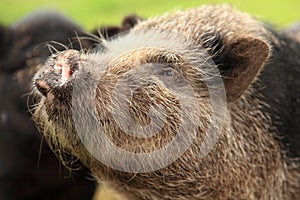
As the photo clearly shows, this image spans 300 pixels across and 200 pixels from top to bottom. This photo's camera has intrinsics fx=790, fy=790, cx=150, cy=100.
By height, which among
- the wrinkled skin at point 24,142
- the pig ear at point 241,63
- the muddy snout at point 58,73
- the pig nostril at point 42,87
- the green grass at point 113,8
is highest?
the muddy snout at point 58,73

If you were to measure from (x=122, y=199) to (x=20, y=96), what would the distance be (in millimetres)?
2036

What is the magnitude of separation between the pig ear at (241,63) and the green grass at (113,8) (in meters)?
8.27

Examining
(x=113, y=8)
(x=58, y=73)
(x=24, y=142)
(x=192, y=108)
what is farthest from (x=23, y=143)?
(x=113, y=8)

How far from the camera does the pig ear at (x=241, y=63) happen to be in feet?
14.3

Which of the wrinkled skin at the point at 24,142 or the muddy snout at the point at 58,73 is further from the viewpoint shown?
the wrinkled skin at the point at 24,142

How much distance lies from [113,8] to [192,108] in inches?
398

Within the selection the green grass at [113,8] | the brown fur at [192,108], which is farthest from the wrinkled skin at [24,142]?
the green grass at [113,8]

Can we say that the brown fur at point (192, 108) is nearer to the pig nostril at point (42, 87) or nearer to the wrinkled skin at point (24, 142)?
the pig nostril at point (42, 87)

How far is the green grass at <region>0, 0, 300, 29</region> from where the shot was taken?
13.1m

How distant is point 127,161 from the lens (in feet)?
14.1

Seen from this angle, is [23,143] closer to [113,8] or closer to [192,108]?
[192,108]

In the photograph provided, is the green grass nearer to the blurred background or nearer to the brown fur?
the blurred background

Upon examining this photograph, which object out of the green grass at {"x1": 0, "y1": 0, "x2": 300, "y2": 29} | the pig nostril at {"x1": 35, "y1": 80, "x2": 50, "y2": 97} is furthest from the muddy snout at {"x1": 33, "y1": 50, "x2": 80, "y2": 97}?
the green grass at {"x1": 0, "y1": 0, "x2": 300, "y2": 29}

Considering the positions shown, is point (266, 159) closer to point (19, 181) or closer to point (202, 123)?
point (202, 123)
